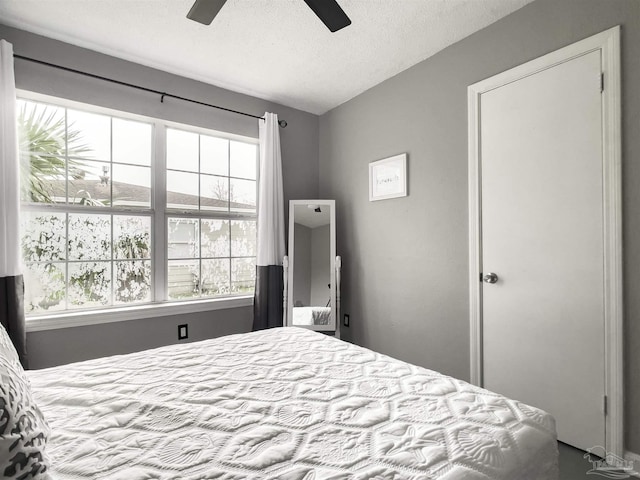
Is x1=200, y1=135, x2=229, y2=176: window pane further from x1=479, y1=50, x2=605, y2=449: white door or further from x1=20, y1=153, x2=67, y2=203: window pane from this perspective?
x1=479, y1=50, x2=605, y2=449: white door

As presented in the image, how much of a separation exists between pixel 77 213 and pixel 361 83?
2601mm

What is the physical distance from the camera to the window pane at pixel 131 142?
2.72 metres

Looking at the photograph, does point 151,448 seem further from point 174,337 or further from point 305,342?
point 174,337

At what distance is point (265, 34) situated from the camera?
92.0 inches

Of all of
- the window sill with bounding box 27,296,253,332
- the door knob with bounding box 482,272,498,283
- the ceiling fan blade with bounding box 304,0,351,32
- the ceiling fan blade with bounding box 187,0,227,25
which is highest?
the ceiling fan blade with bounding box 304,0,351,32

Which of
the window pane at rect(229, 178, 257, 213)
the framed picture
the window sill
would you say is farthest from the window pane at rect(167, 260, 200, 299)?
the framed picture

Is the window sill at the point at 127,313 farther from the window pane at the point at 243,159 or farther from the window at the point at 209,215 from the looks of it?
the window pane at the point at 243,159

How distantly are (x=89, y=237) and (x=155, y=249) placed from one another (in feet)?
1.54

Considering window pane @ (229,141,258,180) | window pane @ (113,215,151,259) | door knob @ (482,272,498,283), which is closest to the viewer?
door knob @ (482,272,498,283)

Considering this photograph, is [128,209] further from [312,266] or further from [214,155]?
[312,266]

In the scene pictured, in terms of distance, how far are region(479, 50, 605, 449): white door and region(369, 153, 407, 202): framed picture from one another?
0.69 metres

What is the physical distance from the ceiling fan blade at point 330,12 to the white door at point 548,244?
1.19 m

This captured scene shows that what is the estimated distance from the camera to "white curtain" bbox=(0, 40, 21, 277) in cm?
211

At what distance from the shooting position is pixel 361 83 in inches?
121
